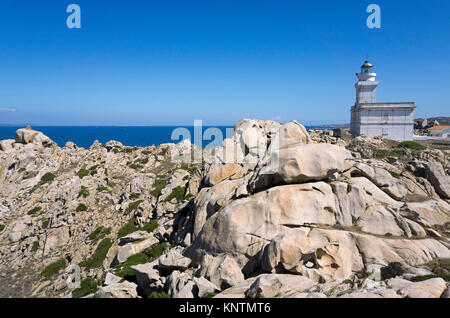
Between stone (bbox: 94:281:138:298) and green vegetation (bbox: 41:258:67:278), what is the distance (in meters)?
18.9

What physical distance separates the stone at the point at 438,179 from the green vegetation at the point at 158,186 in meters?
29.2

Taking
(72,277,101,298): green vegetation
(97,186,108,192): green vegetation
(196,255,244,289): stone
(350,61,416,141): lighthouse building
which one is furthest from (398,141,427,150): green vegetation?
(97,186,108,192): green vegetation

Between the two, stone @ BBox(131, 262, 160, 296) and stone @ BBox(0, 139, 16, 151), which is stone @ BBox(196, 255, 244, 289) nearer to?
stone @ BBox(131, 262, 160, 296)

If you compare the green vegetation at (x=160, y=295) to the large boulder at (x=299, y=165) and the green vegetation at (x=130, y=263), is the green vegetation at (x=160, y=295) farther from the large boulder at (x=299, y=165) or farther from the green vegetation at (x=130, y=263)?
the large boulder at (x=299, y=165)

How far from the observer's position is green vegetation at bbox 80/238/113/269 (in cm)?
2759

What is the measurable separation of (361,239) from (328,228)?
162 cm

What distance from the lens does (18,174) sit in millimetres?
46938

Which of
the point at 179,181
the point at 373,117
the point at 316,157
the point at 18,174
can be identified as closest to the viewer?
the point at 316,157

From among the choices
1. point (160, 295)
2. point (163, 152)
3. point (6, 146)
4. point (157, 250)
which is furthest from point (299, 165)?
point (6, 146)

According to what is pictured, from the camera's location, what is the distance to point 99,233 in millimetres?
32969

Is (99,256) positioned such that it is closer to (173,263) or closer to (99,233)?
(99,233)

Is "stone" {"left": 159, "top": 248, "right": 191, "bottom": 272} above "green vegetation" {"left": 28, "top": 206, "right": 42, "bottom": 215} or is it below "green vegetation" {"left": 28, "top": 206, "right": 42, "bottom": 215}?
above
